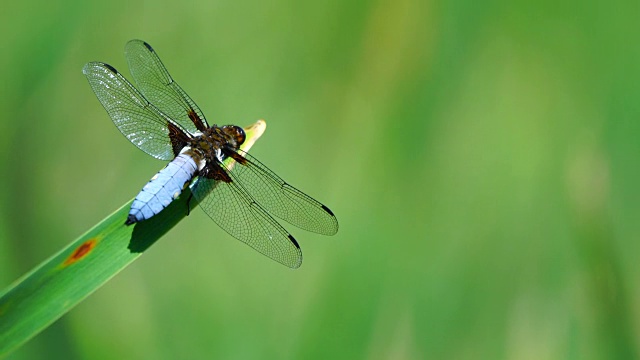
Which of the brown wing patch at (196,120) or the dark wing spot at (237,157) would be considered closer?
the dark wing spot at (237,157)

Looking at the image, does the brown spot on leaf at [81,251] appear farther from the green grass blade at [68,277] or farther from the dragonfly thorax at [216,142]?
the dragonfly thorax at [216,142]

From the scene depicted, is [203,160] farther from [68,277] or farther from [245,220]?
[68,277]

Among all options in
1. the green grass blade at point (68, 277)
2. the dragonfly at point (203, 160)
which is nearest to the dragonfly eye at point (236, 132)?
the dragonfly at point (203, 160)

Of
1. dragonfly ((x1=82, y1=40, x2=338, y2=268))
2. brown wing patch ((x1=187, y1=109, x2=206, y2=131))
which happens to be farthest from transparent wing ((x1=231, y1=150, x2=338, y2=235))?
brown wing patch ((x1=187, y1=109, x2=206, y2=131))

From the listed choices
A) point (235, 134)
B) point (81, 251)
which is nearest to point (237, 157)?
point (235, 134)

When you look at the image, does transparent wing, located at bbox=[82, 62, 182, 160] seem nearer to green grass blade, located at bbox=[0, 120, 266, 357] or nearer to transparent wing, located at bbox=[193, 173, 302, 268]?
transparent wing, located at bbox=[193, 173, 302, 268]

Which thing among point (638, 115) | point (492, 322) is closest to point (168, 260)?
point (492, 322)
